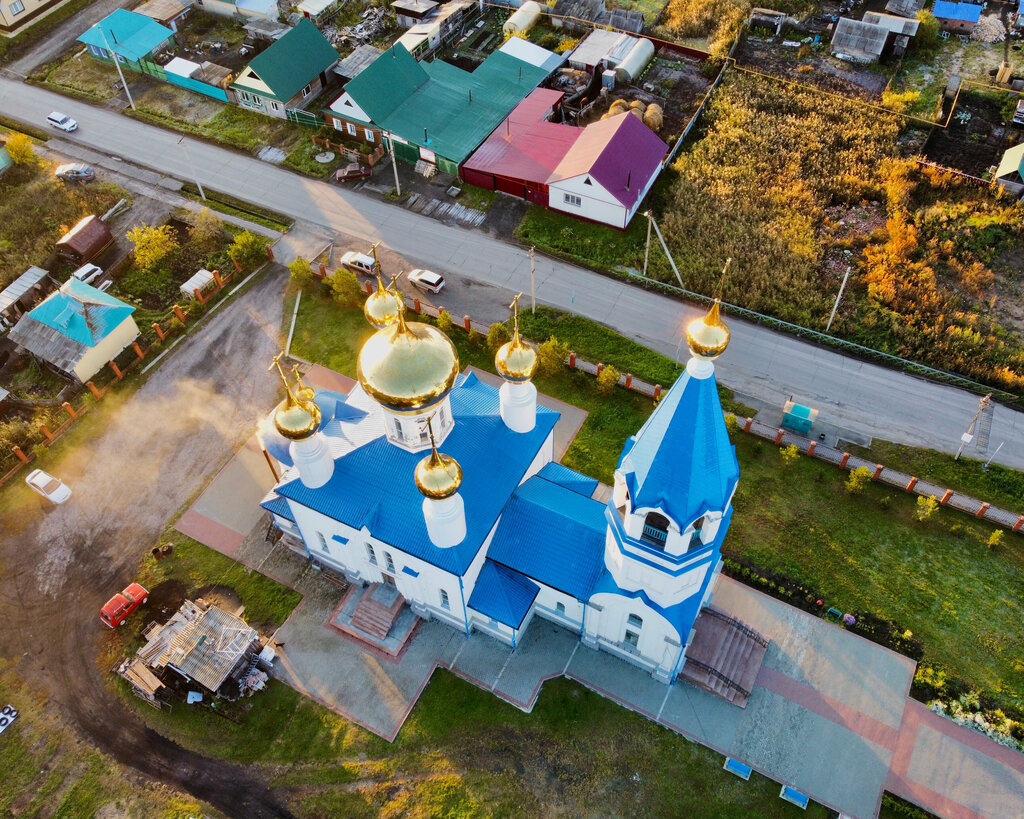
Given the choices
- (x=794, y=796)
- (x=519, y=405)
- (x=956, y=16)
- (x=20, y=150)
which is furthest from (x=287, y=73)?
(x=794, y=796)

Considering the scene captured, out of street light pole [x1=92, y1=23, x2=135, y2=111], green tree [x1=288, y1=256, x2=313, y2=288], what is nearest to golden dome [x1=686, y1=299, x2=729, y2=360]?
green tree [x1=288, y1=256, x2=313, y2=288]

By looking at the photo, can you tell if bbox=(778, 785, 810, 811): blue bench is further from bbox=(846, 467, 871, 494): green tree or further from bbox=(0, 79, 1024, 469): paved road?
bbox=(0, 79, 1024, 469): paved road

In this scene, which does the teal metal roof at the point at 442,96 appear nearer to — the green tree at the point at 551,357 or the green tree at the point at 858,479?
the green tree at the point at 551,357

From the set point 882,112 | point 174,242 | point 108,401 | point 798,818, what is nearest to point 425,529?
point 798,818

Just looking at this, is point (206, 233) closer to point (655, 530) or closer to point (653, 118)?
point (653, 118)

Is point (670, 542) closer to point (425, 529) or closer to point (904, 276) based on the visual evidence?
point (425, 529)

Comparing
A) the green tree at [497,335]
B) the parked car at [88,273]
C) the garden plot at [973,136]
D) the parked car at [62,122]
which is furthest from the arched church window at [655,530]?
the parked car at [62,122]
